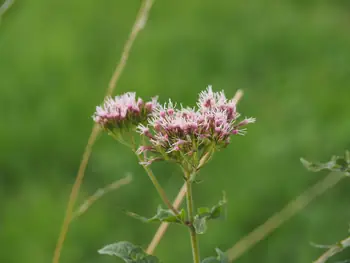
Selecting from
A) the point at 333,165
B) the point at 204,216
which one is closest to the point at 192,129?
the point at 204,216

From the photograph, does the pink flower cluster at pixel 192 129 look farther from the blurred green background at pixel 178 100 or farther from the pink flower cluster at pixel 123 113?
the blurred green background at pixel 178 100

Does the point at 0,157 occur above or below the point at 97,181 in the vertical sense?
above

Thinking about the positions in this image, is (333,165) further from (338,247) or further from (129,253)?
(129,253)

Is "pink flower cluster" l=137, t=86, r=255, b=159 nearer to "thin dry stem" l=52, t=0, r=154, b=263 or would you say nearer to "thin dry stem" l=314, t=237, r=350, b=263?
"thin dry stem" l=314, t=237, r=350, b=263

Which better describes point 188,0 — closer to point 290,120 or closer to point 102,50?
point 102,50

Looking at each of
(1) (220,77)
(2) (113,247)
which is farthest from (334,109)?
(2) (113,247)

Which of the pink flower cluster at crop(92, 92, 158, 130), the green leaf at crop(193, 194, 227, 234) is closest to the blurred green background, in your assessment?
the pink flower cluster at crop(92, 92, 158, 130)
